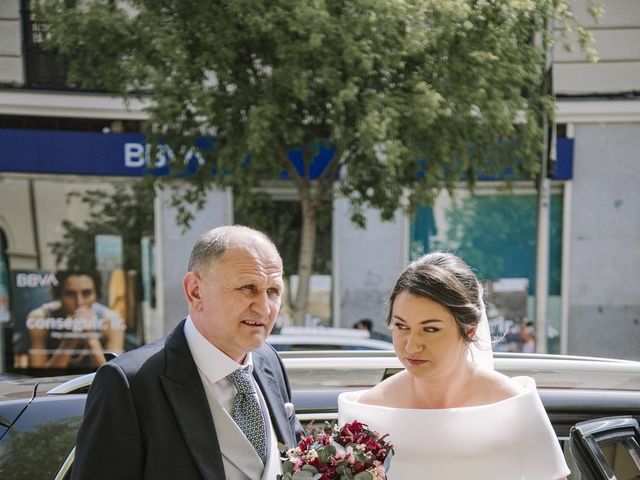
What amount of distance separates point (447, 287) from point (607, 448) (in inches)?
34.2

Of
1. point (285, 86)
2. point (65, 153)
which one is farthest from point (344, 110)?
point (65, 153)

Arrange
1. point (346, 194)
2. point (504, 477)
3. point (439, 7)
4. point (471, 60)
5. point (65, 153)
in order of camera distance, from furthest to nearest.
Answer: point (65, 153) < point (346, 194) < point (471, 60) < point (439, 7) < point (504, 477)

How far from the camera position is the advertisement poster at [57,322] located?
455 inches

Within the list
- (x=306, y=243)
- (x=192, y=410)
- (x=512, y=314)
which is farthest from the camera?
(x=512, y=314)

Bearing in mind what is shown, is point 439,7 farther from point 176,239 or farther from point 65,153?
point 65,153

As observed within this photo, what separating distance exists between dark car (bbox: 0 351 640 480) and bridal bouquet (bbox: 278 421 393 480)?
0.69m

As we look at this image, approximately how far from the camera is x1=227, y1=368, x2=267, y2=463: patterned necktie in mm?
2188

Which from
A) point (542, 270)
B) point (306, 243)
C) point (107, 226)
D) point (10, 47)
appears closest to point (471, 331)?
point (306, 243)

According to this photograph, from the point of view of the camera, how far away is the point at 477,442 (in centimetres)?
244

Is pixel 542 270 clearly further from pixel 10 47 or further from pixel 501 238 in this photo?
pixel 10 47

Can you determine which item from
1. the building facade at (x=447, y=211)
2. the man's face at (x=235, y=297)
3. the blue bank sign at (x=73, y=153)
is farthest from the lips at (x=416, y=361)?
the building facade at (x=447, y=211)

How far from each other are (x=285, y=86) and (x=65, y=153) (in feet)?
17.6

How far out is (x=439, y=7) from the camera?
757 cm

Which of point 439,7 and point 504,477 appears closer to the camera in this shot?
point 504,477
